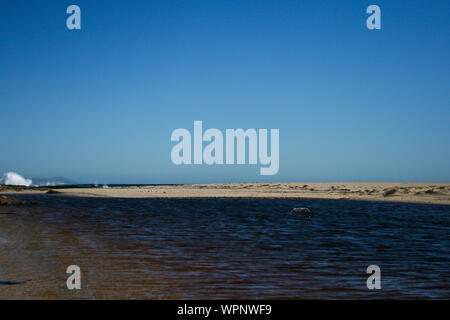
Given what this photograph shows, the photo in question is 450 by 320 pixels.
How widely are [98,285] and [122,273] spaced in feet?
4.08

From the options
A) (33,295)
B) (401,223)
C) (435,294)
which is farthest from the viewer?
(401,223)

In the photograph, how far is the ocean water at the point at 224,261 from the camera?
927cm

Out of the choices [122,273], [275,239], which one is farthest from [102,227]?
[122,273]

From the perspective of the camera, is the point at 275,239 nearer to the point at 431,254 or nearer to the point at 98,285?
the point at 431,254

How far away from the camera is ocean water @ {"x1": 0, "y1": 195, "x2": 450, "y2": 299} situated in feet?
30.4

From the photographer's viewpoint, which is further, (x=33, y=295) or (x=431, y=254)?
(x=431, y=254)

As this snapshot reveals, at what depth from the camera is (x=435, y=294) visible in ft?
30.3

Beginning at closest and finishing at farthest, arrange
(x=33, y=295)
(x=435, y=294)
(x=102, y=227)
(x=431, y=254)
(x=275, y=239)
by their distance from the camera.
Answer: (x=33, y=295) < (x=435, y=294) < (x=431, y=254) < (x=275, y=239) < (x=102, y=227)

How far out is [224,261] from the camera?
12578mm
